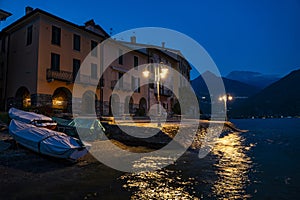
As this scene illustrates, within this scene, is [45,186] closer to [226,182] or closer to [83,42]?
[226,182]

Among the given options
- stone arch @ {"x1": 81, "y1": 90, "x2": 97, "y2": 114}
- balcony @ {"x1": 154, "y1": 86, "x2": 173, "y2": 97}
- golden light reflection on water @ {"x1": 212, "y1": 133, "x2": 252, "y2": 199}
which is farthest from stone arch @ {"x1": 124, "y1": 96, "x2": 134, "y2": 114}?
golden light reflection on water @ {"x1": 212, "y1": 133, "x2": 252, "y2": 199}

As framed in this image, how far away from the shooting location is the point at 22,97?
20.9m

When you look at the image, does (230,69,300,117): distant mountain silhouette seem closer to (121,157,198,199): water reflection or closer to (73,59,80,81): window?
(73,59,80,81): window

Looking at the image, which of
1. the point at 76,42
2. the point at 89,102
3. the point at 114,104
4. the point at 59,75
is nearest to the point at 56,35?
the point at 76,42

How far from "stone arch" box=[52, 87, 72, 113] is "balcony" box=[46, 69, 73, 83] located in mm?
1360

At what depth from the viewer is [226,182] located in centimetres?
664

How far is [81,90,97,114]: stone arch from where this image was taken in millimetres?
24038

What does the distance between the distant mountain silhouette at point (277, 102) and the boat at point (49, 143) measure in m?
139

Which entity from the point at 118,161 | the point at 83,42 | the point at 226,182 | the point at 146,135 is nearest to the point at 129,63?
the point at 83,42

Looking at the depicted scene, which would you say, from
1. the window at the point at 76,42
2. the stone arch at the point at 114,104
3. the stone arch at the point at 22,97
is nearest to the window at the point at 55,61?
the window at the point at 76,42

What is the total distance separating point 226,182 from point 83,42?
2112cm

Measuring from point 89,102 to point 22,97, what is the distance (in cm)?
665

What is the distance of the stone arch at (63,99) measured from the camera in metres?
21.4

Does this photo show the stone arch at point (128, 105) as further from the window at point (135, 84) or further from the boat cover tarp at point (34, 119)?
the boat cover tarp at point (34, 119)
